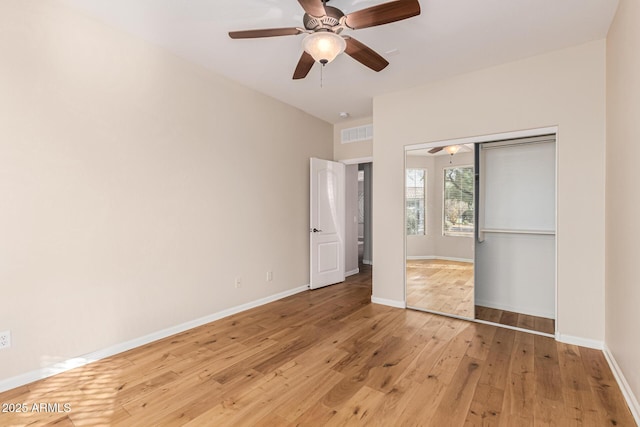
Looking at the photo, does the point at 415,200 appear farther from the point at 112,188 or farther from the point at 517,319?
the point at 112,188

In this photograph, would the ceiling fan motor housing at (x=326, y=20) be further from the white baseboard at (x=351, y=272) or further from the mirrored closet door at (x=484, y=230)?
the white baseboard at (x=351, y=272)

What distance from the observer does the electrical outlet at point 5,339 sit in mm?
2158

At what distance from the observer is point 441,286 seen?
12.7 ft

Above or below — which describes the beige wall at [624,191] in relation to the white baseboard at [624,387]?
above

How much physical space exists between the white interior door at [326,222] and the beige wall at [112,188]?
0.98 meters

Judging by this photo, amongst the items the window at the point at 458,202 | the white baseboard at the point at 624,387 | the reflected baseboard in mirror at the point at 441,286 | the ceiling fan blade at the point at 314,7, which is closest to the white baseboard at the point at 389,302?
the reflected baseboard in mirror at the point at 441,286

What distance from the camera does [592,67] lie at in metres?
2.85

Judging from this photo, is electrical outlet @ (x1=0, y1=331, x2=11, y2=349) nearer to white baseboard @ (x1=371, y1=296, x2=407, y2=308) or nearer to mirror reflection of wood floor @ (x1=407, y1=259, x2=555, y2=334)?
white baseboard @ (x1=371, y1=296, x2=407, y2=308)

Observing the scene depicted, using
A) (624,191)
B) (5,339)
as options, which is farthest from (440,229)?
(5,339)

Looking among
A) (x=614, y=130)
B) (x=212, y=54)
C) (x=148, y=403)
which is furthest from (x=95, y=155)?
(x=614, y=130)

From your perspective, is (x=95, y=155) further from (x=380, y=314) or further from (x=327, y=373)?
(x=380, y=314)

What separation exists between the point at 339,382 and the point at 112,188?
2524mm

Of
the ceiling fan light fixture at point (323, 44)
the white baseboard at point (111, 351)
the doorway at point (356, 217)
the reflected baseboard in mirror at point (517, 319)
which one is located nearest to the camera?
the ceiling fan light fixture at point (323, 44)

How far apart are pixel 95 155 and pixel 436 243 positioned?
12.2 feet
